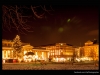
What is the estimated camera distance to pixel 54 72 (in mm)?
18922

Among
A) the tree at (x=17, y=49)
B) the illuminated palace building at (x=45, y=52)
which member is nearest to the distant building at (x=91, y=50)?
the illuminated palace building at (x=45, y=52)

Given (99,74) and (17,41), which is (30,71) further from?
(17,41)

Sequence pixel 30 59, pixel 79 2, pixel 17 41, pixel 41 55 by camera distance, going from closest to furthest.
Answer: pixel 79 2, pixel 30 59, pixel 17 41, pixel 41 55

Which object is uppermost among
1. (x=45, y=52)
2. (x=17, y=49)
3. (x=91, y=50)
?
(x=17, y=49)

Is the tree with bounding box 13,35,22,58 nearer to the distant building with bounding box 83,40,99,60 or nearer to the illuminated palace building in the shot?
the illuminated palace building

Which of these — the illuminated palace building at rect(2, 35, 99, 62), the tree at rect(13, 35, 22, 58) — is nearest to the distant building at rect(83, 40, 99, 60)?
the illuminated palace building at rect(2, 35, 99, 62)

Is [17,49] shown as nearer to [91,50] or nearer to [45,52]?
[45,52]

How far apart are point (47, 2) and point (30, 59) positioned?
65.9ft

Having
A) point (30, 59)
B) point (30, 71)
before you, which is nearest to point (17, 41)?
point (30, 59)

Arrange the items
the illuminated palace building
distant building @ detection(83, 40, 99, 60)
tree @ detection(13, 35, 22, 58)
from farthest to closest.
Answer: distant building @ detection(83, 40, 99, 60)
tree @ detection(13, 35, 22, 58)
the illuminated palace building

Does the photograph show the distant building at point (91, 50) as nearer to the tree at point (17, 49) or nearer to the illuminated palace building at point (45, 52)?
the illuminated palace building at point (45, 52)

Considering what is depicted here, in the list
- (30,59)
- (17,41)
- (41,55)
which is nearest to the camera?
(30,59)

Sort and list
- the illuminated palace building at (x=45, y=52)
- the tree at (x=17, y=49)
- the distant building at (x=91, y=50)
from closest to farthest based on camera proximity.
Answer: the illuminated palace building at (x=45, y=52) < the tree at (x=17, y=49) < the distant building at (x=91, y=50)

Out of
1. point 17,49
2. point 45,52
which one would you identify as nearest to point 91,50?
point 45,52
